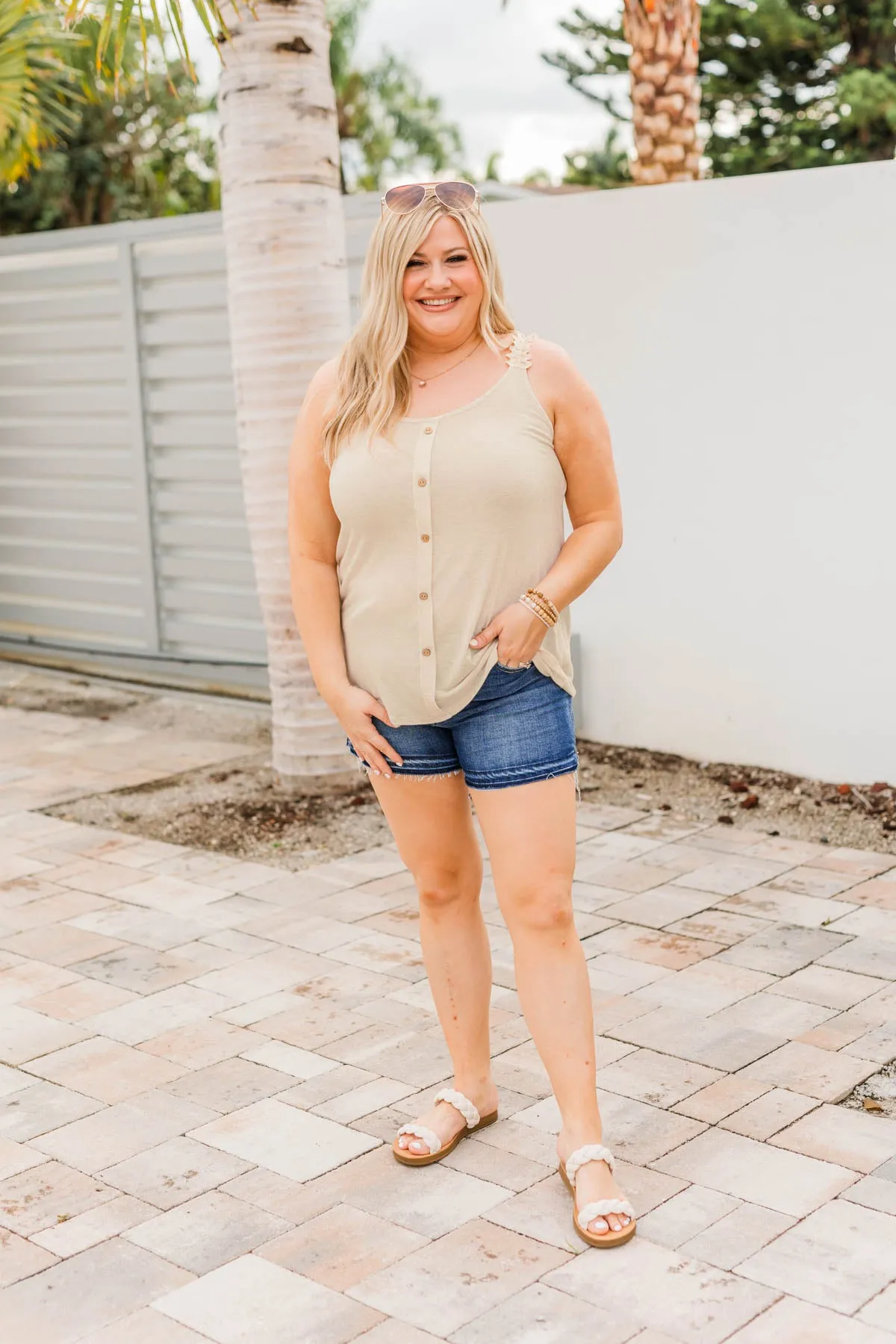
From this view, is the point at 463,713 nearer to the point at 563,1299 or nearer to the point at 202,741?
the point at 563,1299

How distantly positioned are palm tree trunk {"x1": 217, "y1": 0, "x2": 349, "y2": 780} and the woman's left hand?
10.1 ft

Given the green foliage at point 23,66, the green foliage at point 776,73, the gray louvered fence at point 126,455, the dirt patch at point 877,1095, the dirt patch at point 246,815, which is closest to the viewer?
the dirt patch at point 877,1095


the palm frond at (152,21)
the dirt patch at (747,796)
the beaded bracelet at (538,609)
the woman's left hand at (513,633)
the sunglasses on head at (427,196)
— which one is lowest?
the dirt patch at (747,796)

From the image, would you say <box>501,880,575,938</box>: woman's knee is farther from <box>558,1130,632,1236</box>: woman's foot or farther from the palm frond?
the palm frond

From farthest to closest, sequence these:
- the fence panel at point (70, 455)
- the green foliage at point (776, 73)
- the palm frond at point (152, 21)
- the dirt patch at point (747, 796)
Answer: the green foliage at point (776, 73) → the fence panel at point (70, 455) → the dirt patch at point (747, 796) → the palm frond at point (152, 21)

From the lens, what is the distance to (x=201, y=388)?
8.03 metres

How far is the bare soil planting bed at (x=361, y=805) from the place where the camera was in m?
5.61

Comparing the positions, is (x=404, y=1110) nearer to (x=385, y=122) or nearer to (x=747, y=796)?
(x=747, y=796)

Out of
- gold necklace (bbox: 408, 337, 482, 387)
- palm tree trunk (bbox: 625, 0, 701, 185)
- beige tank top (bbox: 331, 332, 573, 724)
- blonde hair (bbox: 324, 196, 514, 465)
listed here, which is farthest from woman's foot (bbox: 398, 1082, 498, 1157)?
palm tree trunk (bbox: 625, 0, 701, 185)

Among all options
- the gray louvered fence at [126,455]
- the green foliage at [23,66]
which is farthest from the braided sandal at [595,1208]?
the green foliage at [23,66]

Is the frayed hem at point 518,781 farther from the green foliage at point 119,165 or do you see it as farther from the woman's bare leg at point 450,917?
the green foliage at point 119,165

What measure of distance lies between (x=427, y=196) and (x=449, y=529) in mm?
606

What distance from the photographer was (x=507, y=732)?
9.85ft

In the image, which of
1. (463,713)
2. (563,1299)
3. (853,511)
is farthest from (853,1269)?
(853,511)
